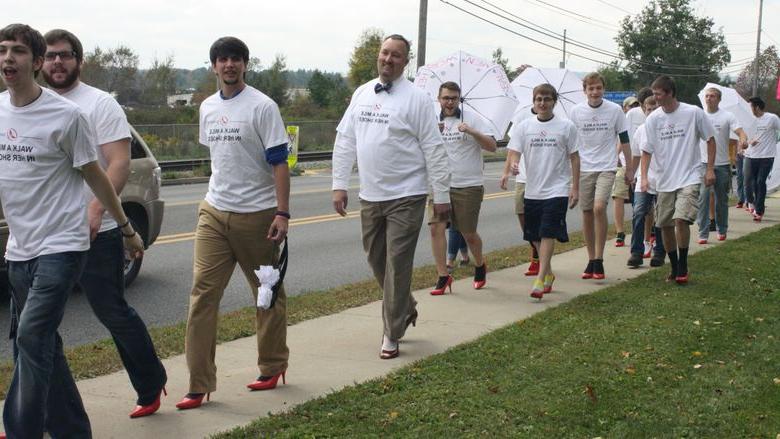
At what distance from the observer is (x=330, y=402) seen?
18.2 feet

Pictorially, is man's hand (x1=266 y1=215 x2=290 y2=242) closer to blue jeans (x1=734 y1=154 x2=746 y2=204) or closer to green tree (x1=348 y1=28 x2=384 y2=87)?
blue jeans (x1=734 y1=154 x2=746 y2=204)

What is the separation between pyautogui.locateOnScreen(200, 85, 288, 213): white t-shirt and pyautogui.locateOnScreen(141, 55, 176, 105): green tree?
2399 inches

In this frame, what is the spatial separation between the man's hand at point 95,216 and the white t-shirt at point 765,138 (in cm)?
1345

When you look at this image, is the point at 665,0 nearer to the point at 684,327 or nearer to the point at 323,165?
the point at 323,165

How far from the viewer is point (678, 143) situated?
9.71 metres

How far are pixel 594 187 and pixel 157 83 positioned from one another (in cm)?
5984

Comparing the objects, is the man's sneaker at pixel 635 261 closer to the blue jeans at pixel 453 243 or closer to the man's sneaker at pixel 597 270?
the man's sneaker at pixel 597 270

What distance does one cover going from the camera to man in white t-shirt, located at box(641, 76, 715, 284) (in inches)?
377

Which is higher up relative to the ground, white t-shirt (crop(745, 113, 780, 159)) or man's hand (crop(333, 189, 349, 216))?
white t-shirt (crop(745, 113, 780, 159))

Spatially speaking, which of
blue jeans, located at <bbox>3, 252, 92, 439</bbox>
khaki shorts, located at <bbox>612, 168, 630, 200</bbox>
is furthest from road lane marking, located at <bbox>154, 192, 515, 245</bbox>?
blue jeans, located at <bbox>3, 252, 92, 439</bbox>

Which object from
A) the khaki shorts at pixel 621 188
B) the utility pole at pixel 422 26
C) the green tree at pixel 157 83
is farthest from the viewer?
the green tree at pixel 157 83

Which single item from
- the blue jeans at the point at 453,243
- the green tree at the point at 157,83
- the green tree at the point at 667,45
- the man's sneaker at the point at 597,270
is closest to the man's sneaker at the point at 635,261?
the man's sneaker at the point at 597,270

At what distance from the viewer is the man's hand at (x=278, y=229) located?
5.71 meters

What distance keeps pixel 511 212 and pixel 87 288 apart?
46.8ft
